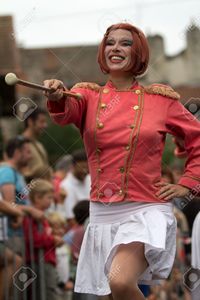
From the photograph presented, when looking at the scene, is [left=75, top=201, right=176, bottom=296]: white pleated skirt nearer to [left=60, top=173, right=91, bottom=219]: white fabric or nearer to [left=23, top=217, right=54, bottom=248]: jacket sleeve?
[left=23, top=217, right=54, bottom=248]: jacket sleeve

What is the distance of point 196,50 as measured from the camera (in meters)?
40.5

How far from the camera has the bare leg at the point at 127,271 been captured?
5.17m

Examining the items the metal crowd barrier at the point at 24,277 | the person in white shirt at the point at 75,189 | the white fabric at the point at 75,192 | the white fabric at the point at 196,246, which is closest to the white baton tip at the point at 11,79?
the white fabric at the point at 196,246

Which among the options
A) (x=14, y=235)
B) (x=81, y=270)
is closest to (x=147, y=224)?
(x=81, y=270)

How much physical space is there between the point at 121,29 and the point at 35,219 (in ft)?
9.33

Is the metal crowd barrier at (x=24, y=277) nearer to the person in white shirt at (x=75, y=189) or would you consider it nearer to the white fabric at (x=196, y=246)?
the person in white shirt at (x=75, y=189)

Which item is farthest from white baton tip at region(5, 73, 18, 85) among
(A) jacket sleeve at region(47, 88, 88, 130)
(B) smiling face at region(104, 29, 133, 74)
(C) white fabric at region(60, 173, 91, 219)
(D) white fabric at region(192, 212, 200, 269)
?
(C) white fabric at region(60, 173, 91, 219)

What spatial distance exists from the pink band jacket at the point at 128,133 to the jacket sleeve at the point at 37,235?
2.51 m

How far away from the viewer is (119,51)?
18.6 ft

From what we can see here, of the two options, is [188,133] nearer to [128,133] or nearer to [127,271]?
[128,133]

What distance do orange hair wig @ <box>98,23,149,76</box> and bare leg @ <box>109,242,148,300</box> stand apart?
1.11 m

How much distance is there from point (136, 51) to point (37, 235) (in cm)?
292

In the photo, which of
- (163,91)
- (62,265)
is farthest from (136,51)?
(62,265)

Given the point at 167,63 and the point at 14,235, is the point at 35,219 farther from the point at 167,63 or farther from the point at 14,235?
the point at 167,63
